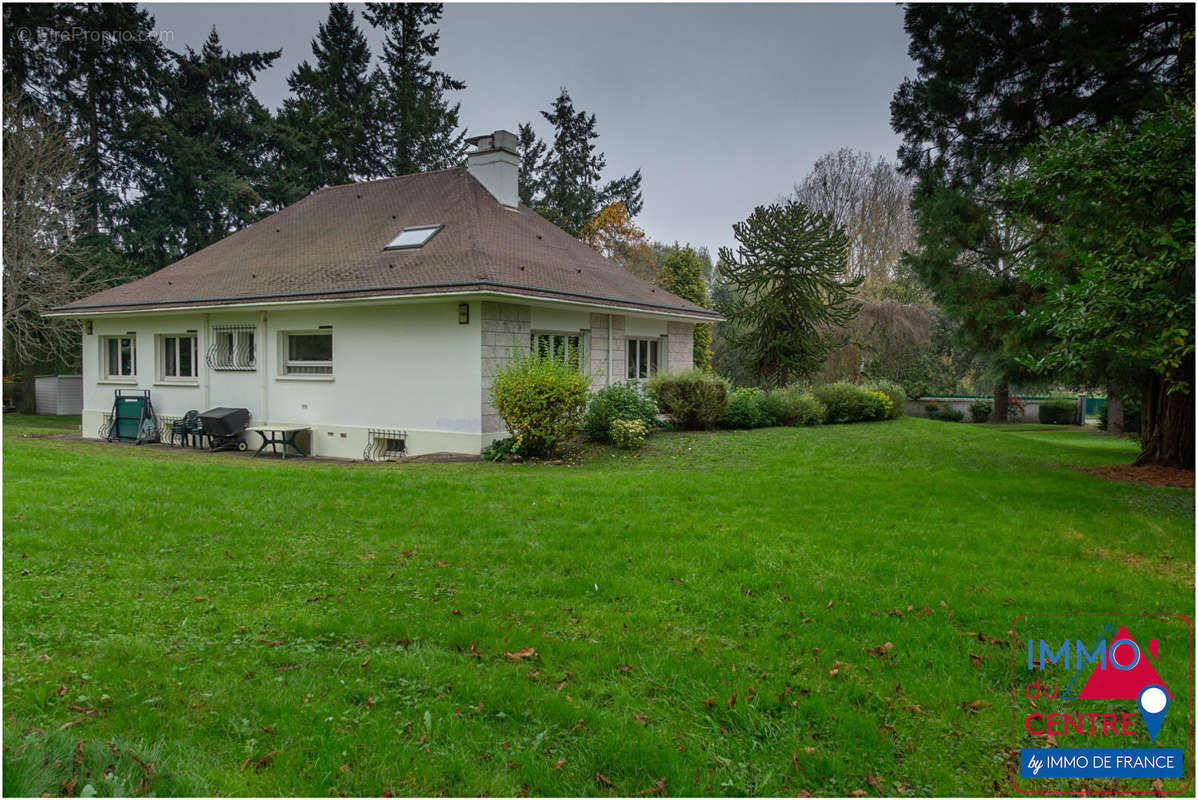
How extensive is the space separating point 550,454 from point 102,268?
21438mm

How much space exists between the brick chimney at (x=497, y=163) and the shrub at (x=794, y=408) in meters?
8.34

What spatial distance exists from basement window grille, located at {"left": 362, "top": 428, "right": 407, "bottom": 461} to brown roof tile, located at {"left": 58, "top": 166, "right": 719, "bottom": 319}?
2.69 m

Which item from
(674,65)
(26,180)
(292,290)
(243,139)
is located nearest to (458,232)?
(292,290)

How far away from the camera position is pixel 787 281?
22.0 meters

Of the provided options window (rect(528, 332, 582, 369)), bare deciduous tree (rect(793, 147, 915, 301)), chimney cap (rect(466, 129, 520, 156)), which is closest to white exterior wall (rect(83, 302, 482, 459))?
window (rect(528, 332, 582, 369))

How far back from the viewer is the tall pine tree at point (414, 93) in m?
31.6

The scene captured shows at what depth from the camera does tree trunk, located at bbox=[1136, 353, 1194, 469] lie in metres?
11.3

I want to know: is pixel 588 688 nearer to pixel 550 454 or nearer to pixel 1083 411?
pixel 550 454

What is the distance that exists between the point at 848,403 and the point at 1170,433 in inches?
344

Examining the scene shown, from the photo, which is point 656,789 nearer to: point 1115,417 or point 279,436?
point 279,436

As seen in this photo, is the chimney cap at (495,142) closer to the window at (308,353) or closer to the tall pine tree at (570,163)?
the window at (308,353)

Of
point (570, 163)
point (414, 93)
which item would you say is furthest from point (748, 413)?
point (570, 163)

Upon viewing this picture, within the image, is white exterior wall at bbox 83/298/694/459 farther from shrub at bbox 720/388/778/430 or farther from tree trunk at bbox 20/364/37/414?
tree trunk at bbox 20/364/37/414

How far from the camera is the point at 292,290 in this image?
14773 mm
